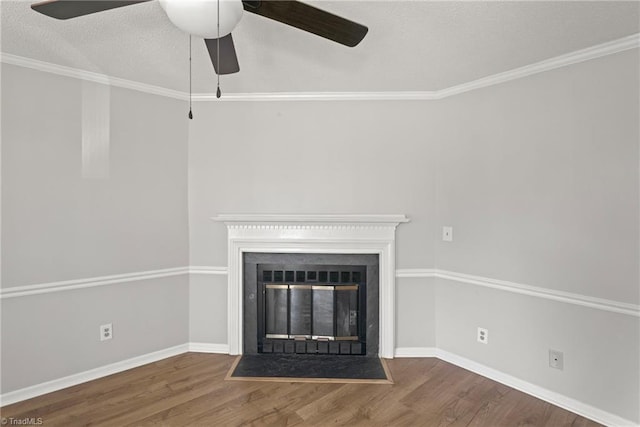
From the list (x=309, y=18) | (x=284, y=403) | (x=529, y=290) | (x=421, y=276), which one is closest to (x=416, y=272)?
(x=421, y=276)

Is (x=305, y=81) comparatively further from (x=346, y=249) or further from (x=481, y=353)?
(x=481, y=353)

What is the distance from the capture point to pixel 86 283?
2.52m

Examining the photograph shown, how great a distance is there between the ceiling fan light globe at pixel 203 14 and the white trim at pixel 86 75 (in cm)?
178

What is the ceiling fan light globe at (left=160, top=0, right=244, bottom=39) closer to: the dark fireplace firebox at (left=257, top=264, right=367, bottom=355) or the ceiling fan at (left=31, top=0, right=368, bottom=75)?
the ceiling fan at (left=31, top=0, right=368, bottom=75)

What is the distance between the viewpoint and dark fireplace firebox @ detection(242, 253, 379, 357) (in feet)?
9.47

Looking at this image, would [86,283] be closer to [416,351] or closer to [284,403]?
[284,403]

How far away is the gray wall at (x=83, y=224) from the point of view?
2252 mm

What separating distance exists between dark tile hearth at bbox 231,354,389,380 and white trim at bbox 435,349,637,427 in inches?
25.7

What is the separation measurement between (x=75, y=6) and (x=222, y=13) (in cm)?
61

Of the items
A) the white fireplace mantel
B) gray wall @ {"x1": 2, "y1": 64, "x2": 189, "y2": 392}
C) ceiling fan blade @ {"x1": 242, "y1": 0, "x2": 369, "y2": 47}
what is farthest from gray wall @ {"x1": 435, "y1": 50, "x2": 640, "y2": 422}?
gray wall @ {"x1": 2, "y1": 64, "x2": 189, "y2": 392}

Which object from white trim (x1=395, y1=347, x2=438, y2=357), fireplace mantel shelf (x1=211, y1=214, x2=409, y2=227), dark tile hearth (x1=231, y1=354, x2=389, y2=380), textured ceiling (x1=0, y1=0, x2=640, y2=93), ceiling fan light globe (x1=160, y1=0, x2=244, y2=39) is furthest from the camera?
white trim (x1=395, y1=347, x2=438, y2=357)

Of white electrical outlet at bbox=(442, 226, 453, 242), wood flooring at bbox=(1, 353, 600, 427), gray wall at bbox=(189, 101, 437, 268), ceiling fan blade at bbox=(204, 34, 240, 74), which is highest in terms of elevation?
ceiling fan blade at bbox=(204, 34, 240, 74)

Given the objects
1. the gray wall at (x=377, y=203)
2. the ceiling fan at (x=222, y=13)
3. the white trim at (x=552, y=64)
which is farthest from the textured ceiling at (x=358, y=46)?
the ceiling fan at (x=222, y=13)

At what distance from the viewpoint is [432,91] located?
9.23ft
